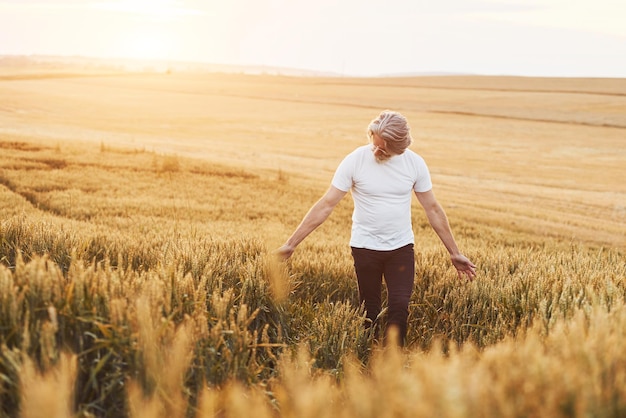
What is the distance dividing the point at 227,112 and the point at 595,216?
48.1 m

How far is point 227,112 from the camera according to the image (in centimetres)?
6544

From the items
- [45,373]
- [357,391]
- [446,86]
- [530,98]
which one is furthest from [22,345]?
[446,86]

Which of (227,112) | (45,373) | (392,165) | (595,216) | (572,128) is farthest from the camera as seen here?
(227,112)

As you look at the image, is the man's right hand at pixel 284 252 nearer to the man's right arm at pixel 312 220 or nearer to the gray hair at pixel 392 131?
the man's right arm at pixel 312 220

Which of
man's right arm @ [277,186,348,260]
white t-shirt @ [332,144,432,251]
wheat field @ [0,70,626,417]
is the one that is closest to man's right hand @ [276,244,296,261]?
man's right arm @ [277,186,348,260]

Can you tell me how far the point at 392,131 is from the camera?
492 centimetres

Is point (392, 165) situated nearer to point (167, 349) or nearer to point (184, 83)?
point (167, 349)

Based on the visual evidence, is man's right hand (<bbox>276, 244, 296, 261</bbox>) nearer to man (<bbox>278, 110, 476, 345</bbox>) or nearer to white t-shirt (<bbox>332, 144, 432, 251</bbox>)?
man (<bbox>278, 110, 476, 345</bbox>)

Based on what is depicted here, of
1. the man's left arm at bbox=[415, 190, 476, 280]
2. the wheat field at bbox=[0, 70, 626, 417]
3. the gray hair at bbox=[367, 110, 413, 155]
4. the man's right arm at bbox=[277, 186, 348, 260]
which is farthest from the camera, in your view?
the man's left arm at bbox=[415, 190, 476, 280]

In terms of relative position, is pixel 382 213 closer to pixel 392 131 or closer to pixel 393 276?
pixel 393 276

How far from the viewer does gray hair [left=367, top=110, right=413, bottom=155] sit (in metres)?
4.93

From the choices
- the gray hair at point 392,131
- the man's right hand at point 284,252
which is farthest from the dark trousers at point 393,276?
the gray hair at point 392,131

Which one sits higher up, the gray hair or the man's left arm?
the gray hair

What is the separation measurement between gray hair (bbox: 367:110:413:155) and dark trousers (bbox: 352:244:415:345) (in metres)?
0.85
